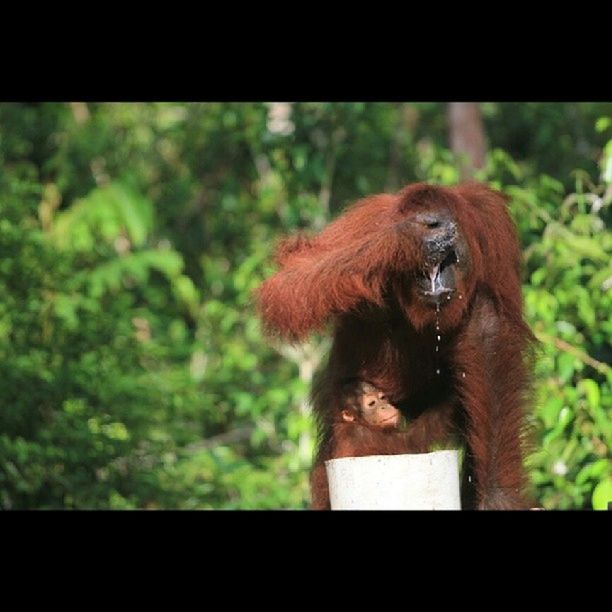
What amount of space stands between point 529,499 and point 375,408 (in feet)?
1.87

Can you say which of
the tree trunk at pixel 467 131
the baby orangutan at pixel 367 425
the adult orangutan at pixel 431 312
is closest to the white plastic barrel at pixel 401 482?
the adult orangutan at pixel 431 312

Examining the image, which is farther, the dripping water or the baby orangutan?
the baby orangutan

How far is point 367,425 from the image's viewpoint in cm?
417

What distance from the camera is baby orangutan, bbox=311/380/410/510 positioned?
4.14 m

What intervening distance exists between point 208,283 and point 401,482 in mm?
4159

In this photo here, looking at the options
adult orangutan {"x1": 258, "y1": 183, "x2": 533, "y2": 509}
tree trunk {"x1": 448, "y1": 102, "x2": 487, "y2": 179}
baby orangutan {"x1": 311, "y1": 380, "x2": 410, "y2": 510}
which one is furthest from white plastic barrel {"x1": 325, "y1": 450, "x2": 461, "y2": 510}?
tree trunk {"x1": 448, "y1": 102, "x2": 487, "y2": 179}

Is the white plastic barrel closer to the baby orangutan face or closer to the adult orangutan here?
the adult orangutan

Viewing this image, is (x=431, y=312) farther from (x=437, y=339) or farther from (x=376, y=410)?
(x=376, y=410)

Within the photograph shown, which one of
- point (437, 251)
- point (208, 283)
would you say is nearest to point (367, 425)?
point (437, 251)

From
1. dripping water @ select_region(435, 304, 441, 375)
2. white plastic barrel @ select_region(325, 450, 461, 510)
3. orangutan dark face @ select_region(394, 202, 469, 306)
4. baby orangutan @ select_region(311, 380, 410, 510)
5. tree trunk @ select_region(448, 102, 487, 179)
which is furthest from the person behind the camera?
tree trunk @ select_region(448, 102, 487, 179)

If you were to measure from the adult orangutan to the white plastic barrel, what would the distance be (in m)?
0.44
